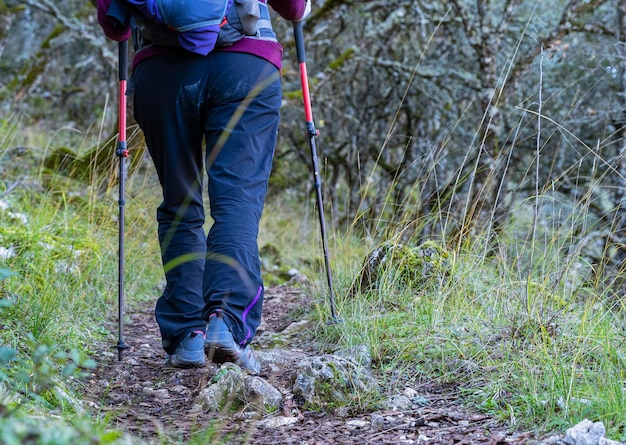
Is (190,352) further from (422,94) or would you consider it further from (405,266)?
(422,94)

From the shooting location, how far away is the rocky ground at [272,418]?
2451 millimetres

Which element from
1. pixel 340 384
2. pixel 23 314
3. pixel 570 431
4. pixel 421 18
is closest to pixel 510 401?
pixel 570 431

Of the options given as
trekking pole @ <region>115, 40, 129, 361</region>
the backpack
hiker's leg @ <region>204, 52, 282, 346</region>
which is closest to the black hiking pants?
hiker's leg @ <region>204, 52, 282, 346</region>

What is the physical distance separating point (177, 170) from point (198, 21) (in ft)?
2.20

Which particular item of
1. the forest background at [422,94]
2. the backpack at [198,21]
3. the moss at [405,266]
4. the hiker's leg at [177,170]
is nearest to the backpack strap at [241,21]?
the backpack at [198,21]

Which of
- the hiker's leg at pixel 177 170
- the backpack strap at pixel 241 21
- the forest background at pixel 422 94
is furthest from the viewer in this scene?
the forest background at pixel 422 94

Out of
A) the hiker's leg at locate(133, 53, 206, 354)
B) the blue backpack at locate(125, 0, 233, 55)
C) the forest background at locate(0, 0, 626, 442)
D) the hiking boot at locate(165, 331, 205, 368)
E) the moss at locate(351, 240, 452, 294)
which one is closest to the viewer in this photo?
the blue backpack at locate(125, 0, 233, 55)

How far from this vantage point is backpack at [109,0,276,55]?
2.83 m

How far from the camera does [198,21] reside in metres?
2.84

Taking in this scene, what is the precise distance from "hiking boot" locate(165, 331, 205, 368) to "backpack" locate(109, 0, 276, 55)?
1216 mm

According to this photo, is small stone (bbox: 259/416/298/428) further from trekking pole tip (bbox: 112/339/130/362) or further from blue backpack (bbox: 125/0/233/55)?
blue backpack (bbox: 125/0/233/55)

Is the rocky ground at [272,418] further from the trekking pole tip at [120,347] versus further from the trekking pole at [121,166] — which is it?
the trekking pole at [121,166]

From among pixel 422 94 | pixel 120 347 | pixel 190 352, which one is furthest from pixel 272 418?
pixel 422 94

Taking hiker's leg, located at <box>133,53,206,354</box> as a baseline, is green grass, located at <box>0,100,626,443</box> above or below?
below
